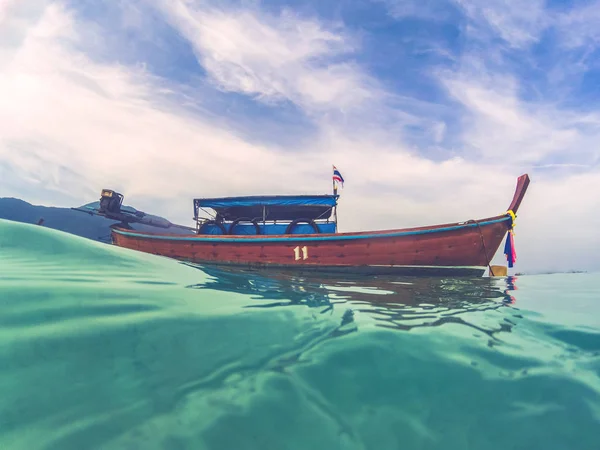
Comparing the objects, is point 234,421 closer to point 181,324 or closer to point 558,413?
point 181,324

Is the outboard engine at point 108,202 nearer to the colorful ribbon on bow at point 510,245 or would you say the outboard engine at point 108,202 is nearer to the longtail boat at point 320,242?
the longtail boat at point 320,242

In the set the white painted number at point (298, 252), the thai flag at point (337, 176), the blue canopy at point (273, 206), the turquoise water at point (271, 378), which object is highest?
the thai flag at point (337, 176)

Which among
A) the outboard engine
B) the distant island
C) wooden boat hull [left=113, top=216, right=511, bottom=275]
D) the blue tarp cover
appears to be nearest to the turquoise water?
wooden boat hull [left=113, top=216, right=511, bottom=275]

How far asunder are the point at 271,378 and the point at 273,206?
1186 cm

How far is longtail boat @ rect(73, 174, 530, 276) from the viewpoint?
9.89 m

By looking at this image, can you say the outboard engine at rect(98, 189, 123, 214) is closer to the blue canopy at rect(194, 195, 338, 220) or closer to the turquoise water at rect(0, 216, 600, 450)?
the blue canopy at rect(194, 195, 338, 220)

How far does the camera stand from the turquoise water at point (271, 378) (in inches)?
48.6

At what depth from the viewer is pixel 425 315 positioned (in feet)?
10.9

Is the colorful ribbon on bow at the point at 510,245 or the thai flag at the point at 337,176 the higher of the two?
the thai flag at the point at 337,176

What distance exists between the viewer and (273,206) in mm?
13352

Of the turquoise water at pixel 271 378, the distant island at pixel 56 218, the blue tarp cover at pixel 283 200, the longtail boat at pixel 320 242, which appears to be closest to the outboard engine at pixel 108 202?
the longtail boat at pixel 320 242

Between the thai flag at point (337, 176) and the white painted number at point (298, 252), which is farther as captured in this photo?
the thai flag at point (337, 176)

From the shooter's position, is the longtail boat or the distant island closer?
the longtail boat

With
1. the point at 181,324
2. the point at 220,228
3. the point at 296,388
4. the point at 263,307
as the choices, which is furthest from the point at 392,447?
the point at 220,228
